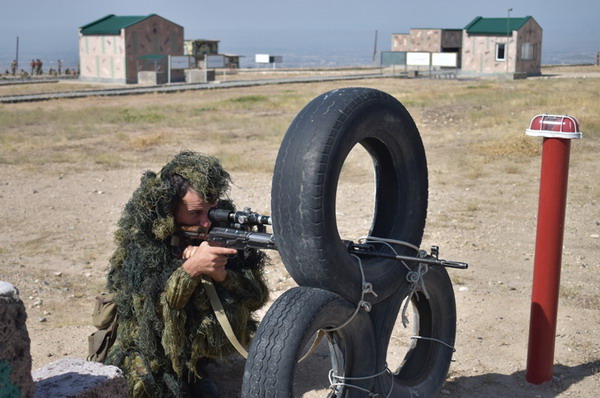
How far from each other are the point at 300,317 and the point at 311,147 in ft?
2.49

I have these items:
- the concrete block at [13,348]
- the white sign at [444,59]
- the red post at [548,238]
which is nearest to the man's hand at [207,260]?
the concrete block at [13,348]

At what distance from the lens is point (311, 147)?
3.61 m

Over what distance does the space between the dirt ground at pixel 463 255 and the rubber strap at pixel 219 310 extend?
764 millimetres

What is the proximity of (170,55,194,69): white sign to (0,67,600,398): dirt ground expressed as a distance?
34326 mm

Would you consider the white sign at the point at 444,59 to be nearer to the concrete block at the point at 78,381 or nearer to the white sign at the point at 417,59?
the white sign at the point at 417,59

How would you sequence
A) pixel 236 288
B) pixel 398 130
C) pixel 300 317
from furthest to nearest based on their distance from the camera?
pixel 236 288, pixel 398 130, pixel 300 317

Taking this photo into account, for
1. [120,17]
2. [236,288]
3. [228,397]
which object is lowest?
[228,397]

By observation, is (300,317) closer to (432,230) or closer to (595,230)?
(432,230)

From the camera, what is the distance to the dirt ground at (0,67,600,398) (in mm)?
5359

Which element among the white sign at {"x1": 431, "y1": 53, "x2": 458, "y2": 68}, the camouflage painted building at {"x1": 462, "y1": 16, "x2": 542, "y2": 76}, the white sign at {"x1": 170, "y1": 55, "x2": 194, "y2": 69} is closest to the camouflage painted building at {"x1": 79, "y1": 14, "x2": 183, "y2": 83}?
the white sign at {"x1": 170, "y1": 55, "x2": 194, "y2": 69}

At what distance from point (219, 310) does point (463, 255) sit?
4.29 m

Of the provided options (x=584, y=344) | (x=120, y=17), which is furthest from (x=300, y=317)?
(x=120, y=17)

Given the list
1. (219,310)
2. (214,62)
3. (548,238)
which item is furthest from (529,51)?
(219,310)

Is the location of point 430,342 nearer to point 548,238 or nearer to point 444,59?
point 548,238
